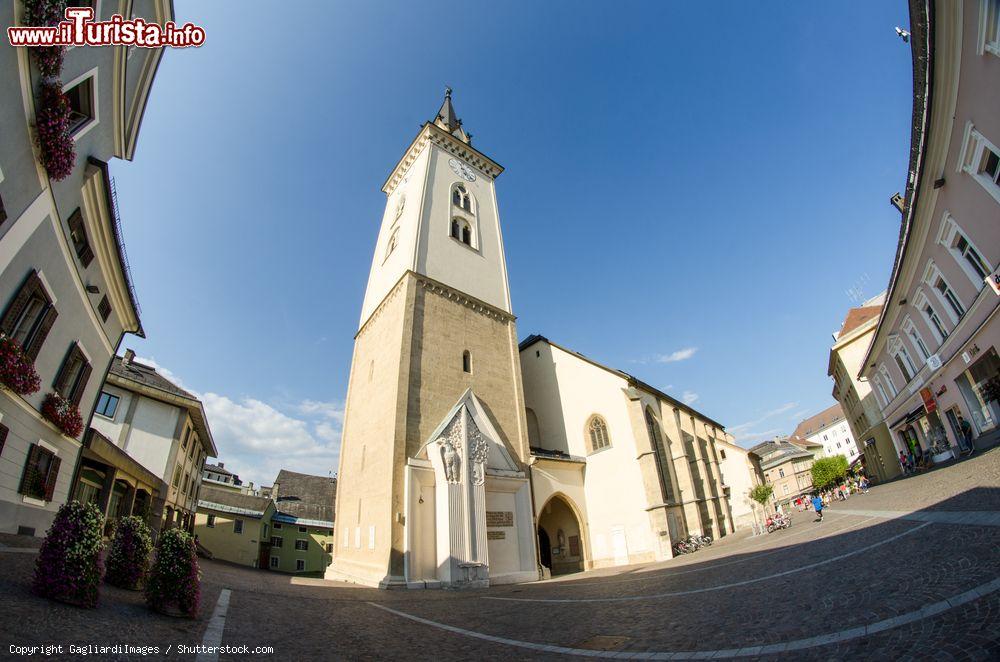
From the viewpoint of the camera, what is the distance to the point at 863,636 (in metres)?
3.48

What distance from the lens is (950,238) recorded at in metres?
14.2

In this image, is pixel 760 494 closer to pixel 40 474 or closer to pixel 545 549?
pixel 545 549

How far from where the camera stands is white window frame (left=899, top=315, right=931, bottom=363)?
19344 mm

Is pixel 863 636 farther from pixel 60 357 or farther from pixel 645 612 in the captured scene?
pixel 60 357

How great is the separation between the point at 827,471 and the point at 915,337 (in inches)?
1638

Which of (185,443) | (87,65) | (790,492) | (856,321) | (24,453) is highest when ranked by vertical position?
(856,321)

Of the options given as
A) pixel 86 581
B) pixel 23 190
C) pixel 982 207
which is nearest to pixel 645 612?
pixel 86 581

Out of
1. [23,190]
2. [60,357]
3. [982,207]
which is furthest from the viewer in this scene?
[982,207]

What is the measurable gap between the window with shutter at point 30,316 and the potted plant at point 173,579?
6.14m

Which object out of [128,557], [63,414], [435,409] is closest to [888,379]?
[435,409]

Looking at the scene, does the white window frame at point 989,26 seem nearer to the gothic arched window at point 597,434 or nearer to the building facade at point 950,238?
the building facade at point 950,238

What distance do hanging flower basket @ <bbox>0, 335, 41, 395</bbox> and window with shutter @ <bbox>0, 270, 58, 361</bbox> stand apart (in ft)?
0.91

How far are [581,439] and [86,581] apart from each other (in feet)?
65.4

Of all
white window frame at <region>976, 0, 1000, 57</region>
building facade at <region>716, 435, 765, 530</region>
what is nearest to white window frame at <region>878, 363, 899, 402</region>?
building facade at <region>716, 435, 765, 530</region>
